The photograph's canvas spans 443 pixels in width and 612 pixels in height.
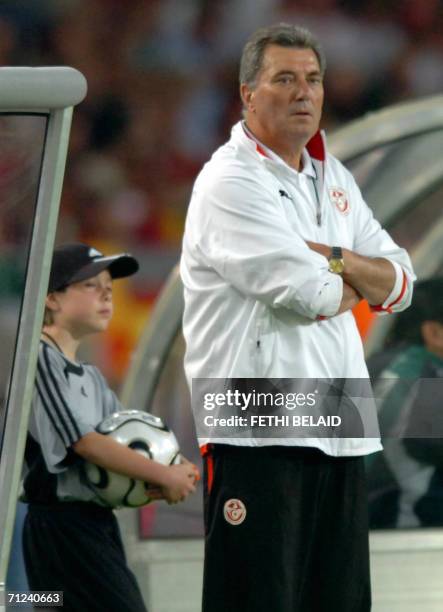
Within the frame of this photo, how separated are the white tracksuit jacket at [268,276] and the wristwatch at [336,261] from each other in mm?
33

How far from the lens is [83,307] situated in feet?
10.3

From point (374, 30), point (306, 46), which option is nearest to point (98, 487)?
point (306, 46)

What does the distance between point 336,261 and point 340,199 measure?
0.19 meters

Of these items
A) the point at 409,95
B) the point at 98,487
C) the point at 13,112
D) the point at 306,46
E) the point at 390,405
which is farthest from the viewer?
the point at 409,95

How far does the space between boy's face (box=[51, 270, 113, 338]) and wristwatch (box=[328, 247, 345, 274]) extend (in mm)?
708

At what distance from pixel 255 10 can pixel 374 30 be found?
0.43 m

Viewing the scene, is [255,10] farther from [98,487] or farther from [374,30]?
[98,487]

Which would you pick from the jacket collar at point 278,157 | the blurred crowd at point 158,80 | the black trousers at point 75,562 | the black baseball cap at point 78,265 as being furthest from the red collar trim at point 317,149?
the blurred crowd at point 158,80

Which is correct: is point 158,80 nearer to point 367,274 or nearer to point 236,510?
point 367,274

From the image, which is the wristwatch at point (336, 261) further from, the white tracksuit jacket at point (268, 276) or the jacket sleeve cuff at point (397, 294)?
the jacket sleeve cuff at point (397, 294)

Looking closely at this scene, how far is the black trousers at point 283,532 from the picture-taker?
260 cm

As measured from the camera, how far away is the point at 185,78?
4.37 m

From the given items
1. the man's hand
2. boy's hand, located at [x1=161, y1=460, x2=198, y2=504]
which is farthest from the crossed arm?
boy's hand, located at [x1=161, y1=460, x2=198, y2=504]

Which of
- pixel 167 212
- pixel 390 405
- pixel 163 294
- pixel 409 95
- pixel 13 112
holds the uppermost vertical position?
pixel 409 95
